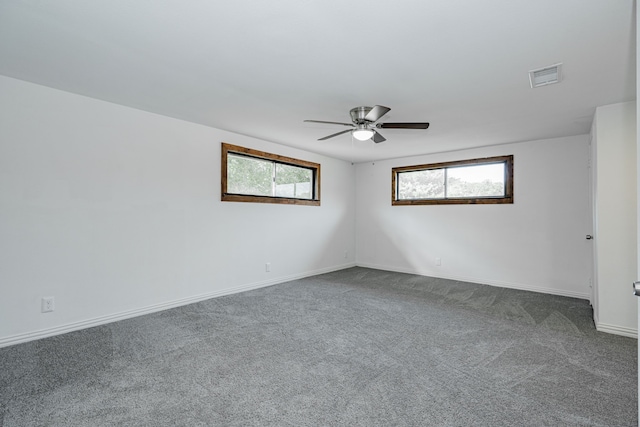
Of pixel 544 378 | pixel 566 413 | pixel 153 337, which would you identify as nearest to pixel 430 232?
pixel 544 378

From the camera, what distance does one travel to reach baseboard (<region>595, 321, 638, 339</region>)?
2859 millimetres

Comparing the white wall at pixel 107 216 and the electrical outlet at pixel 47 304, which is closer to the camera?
the white wall at pixel 107 216

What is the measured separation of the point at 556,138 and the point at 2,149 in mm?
6336

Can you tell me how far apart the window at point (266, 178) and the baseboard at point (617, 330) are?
4085mm

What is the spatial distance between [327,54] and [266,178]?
2916mm

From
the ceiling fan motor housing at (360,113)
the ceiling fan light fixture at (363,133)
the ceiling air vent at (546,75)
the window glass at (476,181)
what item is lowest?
the window glass at (476,181)

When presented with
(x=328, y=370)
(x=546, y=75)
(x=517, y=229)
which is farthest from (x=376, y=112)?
(x=517, y=229)

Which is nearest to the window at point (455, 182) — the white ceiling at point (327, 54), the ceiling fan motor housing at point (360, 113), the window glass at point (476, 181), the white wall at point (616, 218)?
the window glass at point (476, 181)

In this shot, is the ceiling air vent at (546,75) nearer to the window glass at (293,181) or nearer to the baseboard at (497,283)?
the baseboard at (497,283)

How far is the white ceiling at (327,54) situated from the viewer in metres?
1.75

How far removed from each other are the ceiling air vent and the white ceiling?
6 centimetres

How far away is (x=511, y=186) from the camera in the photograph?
477 centimetres

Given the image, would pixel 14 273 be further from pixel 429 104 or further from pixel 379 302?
pixel 429 104

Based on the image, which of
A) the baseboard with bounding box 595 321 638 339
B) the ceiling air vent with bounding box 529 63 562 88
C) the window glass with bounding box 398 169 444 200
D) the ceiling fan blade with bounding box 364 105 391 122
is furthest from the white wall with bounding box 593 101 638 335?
the window glass with bounding box 398 169 444 200
